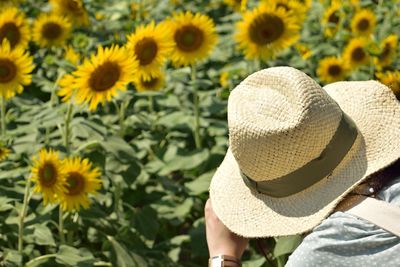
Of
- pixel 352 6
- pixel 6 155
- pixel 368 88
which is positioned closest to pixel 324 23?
pixel 352 6

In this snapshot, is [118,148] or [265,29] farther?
[265,29]

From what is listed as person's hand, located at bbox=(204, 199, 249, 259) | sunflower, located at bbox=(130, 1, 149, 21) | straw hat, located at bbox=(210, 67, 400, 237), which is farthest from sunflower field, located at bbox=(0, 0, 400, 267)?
straw hat, located at bbox=(210, 67, 400, 237)

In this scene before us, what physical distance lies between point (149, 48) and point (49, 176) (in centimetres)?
67

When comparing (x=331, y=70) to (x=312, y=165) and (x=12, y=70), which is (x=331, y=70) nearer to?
(x=12, y=70)

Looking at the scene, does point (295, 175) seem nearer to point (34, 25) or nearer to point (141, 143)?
point (141, 143)

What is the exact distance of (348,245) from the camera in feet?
4.42

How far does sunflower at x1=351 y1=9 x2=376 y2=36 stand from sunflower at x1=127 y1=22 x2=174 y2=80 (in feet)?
3.11

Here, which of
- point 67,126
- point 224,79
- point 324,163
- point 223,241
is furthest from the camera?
point 224,79

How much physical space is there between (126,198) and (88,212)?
1.07 ft

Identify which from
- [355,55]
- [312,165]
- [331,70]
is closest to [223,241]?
[312,165]

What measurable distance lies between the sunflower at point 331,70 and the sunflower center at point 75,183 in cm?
118

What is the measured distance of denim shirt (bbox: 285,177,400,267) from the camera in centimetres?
133

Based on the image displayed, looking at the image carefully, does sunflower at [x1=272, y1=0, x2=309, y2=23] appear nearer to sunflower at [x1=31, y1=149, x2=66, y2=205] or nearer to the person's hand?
sunflower at [x1=31, y1=149, x2=66, y2=205]

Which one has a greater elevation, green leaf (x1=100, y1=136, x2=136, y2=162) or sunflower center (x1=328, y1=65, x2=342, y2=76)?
green leaf (x1=100, y1=136, x2=136, y2=162)
